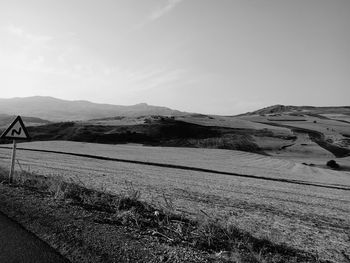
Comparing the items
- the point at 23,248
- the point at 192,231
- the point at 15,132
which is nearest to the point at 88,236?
the point at 23,248

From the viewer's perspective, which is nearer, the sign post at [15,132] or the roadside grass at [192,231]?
the roadside grass at [192,231]

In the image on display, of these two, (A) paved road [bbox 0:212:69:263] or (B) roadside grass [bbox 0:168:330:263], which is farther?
(B) roadside grass [bbox 0:168:330:263]

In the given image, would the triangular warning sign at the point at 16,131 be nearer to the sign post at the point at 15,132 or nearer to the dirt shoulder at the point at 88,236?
the sign post at the point at 15,132

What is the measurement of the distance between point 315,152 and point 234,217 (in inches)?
2378

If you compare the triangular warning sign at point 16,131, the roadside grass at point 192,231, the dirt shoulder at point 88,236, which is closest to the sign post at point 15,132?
the triangular warning sign at point 16,131

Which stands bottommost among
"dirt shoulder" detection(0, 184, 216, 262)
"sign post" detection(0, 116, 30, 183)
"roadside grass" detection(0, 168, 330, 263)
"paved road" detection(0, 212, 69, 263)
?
"roadside grass" detection(0, 168, 330, 263)

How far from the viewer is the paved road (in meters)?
5.26

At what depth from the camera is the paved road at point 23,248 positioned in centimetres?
526

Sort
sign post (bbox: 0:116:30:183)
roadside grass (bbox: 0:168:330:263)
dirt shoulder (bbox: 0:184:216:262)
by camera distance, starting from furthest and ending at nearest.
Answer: sign post (bbox: 0:116:30:183)
roadside grass (bbox: 0:168:330:263)
dirt shoulder (bbox: 0:184:216:262)

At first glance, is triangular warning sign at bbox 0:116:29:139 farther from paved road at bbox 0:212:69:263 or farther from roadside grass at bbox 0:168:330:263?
paved road at bbox 0:212:69:263

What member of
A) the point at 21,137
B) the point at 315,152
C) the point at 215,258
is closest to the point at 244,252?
the point at 215,258

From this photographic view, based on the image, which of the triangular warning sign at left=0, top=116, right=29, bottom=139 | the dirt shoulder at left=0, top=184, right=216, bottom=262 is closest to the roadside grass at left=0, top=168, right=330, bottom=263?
the dirt shoulder at left=0, top=184, right=216, bottom=262

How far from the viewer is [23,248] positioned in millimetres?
5656

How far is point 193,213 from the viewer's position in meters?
9.67
